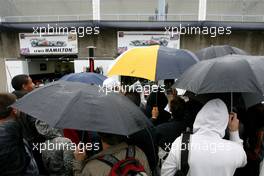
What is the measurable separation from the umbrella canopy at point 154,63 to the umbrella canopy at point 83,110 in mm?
819

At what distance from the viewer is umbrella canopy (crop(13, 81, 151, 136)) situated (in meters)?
1.77

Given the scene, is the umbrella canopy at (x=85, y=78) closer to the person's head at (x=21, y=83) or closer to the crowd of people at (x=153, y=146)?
the person's head at (x=21, y=83)

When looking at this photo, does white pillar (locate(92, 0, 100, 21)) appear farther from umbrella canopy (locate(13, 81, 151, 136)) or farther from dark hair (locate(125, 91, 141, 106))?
umbrella canopy (locate(13, 81, 151, 136))

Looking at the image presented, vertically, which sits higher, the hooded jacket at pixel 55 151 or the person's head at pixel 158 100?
the person's head at pixel 158 100

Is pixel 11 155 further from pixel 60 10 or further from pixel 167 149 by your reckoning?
pixel 60 10

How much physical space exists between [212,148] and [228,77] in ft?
2.03

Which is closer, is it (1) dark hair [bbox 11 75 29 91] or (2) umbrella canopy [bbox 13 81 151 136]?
(2) umbrella canopy [bbox 13 81 151 136]

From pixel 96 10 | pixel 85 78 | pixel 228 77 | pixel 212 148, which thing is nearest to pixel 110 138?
pixel 212 148

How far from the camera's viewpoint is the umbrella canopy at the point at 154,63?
2.84 meters

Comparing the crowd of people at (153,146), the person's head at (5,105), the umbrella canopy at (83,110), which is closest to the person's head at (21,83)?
the crowd of people at (153,146)

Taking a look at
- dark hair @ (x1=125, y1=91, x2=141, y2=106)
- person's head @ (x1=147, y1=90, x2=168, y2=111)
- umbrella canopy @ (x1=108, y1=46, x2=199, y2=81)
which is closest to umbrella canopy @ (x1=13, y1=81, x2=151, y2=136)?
umbrella canopy @ (x1=108, y1=46, x2=199, y2=81)

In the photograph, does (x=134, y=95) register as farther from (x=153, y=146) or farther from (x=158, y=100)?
(x=153, y=146)

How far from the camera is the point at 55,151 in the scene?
2.43m

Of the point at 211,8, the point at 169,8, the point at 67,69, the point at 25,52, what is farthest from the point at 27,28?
the point at 211,8
